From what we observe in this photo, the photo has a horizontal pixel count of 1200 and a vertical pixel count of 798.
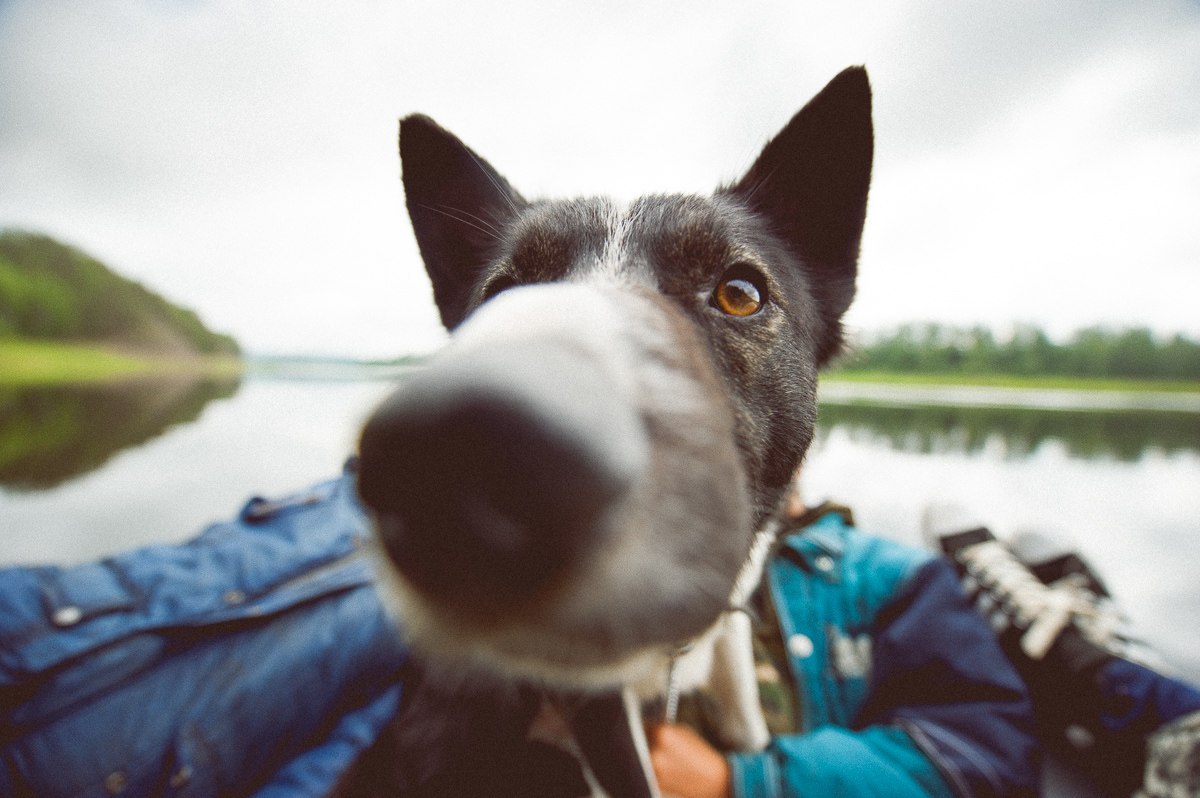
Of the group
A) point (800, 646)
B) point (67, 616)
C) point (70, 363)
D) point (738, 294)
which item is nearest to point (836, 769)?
point (800, 646)

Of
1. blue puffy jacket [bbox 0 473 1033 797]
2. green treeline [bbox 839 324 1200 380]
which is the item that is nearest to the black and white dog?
blue puffy jacket [bbox 0 473 1033 797]

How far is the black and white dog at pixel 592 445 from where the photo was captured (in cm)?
57

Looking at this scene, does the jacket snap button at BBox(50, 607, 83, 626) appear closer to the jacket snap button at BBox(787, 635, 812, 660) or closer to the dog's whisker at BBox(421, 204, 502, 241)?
the dog's whisker at BBox(421, 204, 502, 241)

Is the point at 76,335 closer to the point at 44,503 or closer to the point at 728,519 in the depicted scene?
the point at 44,503

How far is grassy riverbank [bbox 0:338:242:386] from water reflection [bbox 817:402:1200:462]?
1522 inches

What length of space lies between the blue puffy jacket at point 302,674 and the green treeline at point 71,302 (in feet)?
146

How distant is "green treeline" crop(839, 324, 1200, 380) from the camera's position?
43.3 metres

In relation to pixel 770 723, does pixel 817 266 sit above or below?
above

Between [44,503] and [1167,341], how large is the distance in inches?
2978

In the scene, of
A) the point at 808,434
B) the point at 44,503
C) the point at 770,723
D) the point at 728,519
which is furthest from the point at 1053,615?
the point at 44,503

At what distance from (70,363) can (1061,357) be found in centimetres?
8478

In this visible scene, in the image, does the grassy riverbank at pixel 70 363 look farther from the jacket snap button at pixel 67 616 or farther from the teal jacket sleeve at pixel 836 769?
the teal jacket sleeve at pixel 836 769

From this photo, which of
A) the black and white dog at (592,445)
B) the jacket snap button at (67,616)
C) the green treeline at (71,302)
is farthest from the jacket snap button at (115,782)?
the green treeline at (71,302)

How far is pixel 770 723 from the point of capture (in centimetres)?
267
